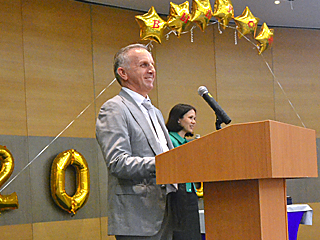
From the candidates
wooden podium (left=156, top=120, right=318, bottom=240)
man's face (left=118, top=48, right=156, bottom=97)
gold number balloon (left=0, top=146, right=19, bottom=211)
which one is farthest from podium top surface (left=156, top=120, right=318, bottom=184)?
gold number balloon (left=0, top=146, right=19, bottom=211)

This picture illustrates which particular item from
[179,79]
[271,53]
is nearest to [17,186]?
[179,79]

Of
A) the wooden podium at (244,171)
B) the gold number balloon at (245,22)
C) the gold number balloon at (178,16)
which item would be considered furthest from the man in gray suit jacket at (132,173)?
the gold number balloon at (245,22)

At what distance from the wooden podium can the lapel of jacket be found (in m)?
0.32

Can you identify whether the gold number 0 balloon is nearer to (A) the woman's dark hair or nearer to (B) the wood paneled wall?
(B) the wood paneled wall

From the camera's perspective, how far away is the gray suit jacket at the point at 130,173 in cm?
174

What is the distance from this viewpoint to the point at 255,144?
1.42 metres

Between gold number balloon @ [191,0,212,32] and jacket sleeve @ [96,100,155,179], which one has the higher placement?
gold number balloon @ [191,0,212,32]

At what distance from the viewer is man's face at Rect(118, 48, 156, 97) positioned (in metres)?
2.07

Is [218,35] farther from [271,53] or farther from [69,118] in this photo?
[69,118]

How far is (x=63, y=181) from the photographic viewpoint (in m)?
4.65

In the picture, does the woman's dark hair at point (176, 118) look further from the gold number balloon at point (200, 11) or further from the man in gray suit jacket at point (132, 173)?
the man in gray suit jacket at point (132, 173)

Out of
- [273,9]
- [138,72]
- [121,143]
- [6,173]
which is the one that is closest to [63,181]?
[6,173]

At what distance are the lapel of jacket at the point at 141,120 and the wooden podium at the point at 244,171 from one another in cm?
32

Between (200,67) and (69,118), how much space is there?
Result: 186 cm
